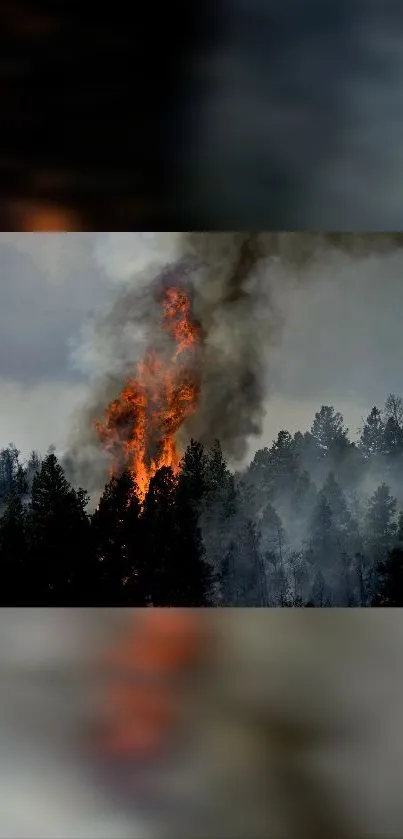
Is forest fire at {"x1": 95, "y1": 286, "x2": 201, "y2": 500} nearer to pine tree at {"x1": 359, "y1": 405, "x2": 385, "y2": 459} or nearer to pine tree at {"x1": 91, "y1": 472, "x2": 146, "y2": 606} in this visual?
pine tree at {"x1": 91, "y1": 472, "x2": 146, "y2": 606}

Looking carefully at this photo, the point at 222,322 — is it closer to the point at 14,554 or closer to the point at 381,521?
the point at 381,521

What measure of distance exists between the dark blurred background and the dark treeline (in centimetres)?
266

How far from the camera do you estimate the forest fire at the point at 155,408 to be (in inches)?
229

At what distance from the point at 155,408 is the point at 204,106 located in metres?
3.88

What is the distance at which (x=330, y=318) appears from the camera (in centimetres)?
585

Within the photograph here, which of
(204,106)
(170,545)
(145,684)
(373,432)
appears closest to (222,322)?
(373,432)

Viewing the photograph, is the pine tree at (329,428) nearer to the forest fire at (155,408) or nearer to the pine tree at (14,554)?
the forest fire at (155,408)

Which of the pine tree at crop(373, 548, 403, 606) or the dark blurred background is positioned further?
the pine tree at crop(373, 548, 403, 606)

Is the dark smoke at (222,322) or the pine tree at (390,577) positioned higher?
the dark smoke at (222,322)

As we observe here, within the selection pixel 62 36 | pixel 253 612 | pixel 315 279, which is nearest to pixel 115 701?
pixel 62 36

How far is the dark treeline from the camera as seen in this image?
18.9 ft

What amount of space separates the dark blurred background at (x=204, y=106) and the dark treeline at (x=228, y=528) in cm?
→ 266

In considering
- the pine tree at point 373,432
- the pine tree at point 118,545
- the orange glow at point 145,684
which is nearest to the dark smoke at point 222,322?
the pine tree at point 118,545

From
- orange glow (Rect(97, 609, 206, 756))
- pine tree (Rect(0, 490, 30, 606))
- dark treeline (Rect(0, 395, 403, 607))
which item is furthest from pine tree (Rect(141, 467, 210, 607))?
orange glow (Rect(97, 609, 206, 756))
